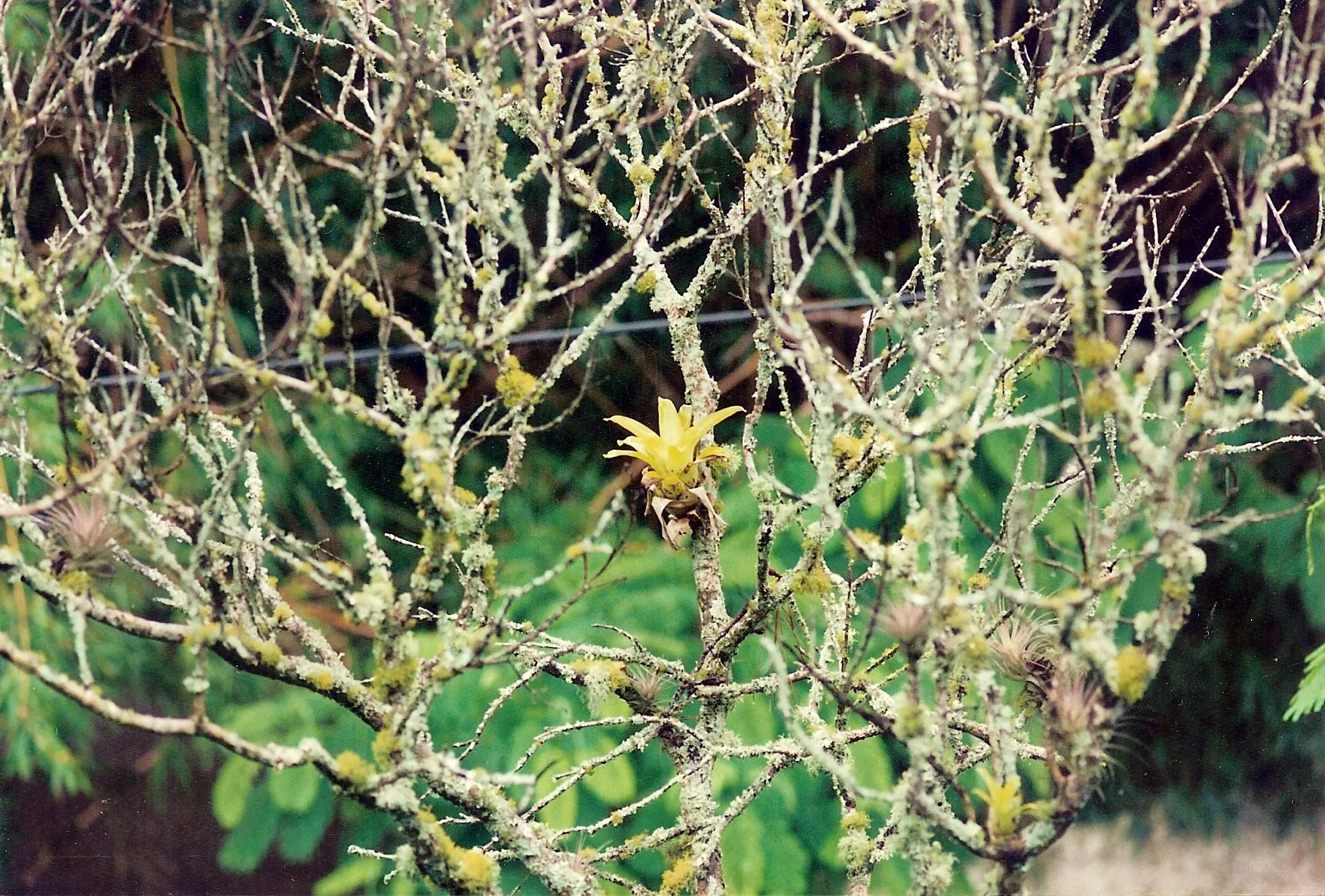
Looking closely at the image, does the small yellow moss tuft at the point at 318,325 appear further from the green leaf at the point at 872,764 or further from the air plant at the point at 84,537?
the green leaf at the point at 872,764

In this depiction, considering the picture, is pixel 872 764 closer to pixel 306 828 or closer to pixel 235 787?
pixel 306 828

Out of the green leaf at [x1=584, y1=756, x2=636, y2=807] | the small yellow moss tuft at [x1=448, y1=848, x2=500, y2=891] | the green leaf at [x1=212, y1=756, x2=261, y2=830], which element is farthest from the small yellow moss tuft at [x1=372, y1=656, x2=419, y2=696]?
the green leaf at [x1=212, y1=756, x2=261, y2=830]

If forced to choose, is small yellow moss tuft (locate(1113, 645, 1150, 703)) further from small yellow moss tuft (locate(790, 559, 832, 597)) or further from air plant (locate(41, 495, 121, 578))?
air plant (locate(41, 495, 121, 578))

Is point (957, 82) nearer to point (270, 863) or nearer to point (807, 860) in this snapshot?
point (807, 860)

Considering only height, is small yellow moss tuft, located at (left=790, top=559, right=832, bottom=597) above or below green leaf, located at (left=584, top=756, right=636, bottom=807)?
above

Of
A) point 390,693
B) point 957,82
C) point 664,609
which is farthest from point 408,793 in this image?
point 664,609
